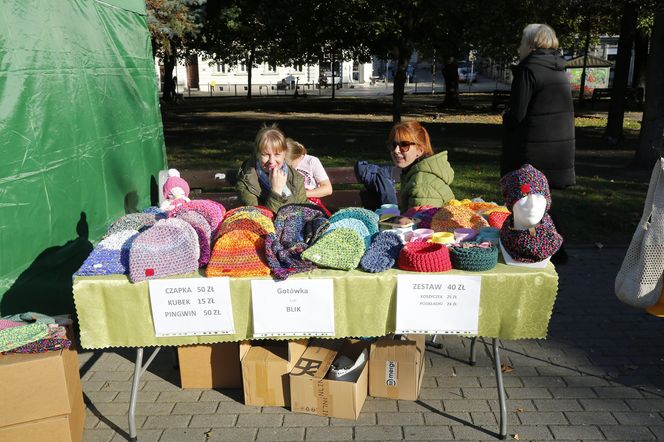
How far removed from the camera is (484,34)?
18.4m

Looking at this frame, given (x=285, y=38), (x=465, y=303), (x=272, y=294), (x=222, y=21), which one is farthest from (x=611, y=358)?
(x=285, y=38)

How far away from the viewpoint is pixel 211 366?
3.56 meters

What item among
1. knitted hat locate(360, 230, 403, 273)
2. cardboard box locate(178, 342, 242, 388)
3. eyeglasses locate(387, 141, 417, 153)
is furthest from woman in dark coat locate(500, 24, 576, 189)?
Answer: cardboard box locate(178, 342, 242, 388)

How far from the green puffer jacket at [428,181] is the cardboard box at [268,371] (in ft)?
4.02

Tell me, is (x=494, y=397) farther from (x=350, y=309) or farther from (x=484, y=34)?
(x=484, y=34)

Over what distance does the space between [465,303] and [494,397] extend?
3.04 feet

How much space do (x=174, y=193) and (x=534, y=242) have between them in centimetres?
220

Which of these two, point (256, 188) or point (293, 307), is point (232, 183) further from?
point (293, 307)

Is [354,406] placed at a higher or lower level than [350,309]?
lower

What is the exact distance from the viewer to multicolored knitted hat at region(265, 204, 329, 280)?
114 inches

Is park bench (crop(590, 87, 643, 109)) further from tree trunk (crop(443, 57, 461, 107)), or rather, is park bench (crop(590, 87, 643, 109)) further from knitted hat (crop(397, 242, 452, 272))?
knitted hat (crop(397, 242, 452, 272))

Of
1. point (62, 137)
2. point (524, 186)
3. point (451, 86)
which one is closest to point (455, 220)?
point (524, 186)

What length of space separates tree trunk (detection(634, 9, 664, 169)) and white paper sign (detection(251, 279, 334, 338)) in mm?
7632

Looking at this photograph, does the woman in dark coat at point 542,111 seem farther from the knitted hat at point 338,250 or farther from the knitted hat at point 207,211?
the knitted hat at point 207,211
